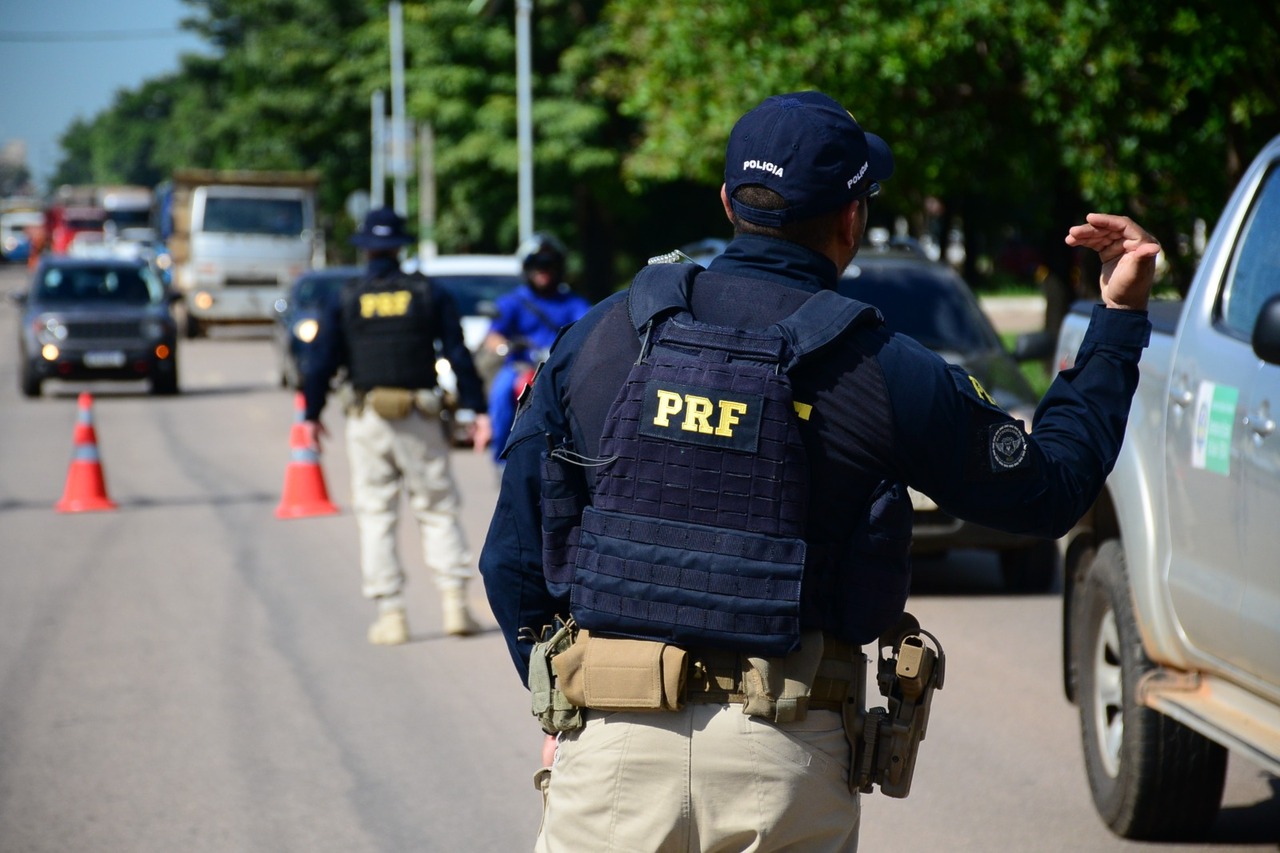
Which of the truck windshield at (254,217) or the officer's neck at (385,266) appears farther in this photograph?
the truck windshield at (254,217)

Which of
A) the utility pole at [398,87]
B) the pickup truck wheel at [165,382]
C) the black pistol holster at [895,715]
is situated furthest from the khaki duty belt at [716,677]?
the utility pole at [398,87]

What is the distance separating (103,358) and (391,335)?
50.1 ft

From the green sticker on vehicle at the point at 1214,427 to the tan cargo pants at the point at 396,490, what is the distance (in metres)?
4.26

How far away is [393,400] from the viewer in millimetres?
8008

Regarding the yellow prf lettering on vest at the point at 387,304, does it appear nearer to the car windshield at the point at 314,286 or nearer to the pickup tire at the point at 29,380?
the car windshield at the point at 314,286

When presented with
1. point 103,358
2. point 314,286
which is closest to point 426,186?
point 314,286

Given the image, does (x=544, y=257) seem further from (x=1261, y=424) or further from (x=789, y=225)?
(x=789, y=225)

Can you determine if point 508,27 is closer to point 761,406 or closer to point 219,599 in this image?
point 219,599

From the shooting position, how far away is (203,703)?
703cm

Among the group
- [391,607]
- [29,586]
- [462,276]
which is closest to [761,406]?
[391,607]

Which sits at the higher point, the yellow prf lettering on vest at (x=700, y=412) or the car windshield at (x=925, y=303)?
the yellow prf lettering on vest at (x=700, y=412)

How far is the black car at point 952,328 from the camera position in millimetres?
9367

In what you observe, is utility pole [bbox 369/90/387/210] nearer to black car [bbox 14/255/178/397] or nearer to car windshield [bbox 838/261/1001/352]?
black car [bbox 14/255/178/397]

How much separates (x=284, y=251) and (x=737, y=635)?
31731mm
